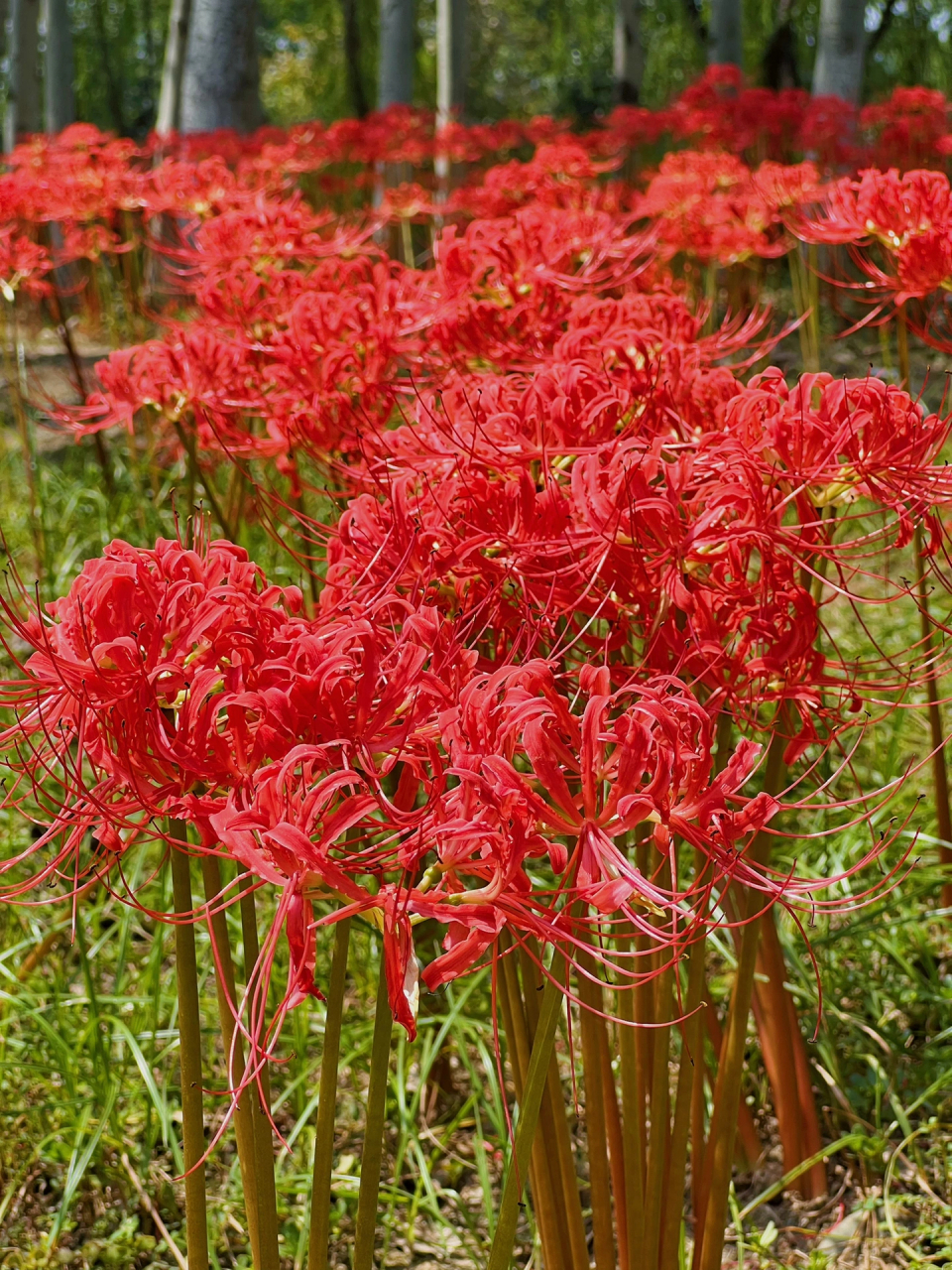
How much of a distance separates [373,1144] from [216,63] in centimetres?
713

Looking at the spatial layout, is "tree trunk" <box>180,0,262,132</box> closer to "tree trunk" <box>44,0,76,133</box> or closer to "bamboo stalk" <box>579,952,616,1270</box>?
"tree trunk" <box>44,0,76,133</box>

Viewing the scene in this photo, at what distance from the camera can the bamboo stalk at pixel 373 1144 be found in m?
1.32

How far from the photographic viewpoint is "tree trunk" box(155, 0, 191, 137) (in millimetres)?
8969

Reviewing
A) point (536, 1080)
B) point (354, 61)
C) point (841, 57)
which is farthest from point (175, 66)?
point (536, 1080)

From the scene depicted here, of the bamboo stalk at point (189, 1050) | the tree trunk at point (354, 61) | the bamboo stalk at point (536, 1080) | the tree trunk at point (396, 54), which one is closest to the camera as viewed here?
the bamboo stalk at point (536, 1080)

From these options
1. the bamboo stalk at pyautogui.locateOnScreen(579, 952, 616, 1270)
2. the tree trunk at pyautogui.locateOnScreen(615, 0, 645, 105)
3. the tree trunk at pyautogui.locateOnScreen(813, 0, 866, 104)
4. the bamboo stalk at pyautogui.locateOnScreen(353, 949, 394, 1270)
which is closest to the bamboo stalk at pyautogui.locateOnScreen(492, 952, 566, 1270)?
the bamboo stalk at pyautogui.locateOnScreen(353, 949, 394, 1270)

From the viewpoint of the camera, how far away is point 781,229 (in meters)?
7.90

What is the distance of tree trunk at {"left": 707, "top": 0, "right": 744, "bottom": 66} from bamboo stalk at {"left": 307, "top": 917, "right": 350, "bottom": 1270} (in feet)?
32.6

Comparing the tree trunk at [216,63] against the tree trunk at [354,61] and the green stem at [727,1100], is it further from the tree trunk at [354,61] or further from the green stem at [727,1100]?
the tree trunk at [354,61]

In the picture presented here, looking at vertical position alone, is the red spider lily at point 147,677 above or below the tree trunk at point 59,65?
below

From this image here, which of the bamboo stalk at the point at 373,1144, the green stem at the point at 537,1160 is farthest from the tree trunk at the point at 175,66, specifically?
the bamboo stalk at the point at 373,1144

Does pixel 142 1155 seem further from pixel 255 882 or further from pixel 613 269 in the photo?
pixel 613 269

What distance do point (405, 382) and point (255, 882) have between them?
1273mm

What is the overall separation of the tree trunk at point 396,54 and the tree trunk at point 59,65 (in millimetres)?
3957
